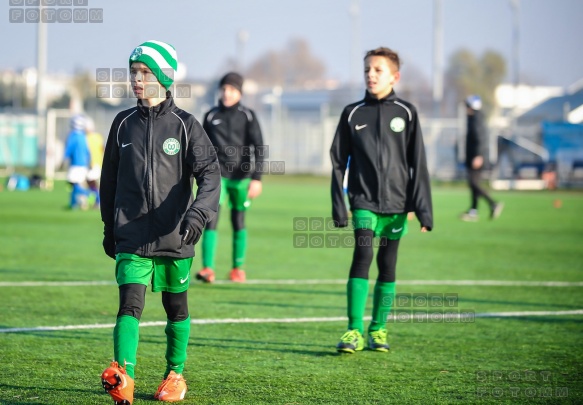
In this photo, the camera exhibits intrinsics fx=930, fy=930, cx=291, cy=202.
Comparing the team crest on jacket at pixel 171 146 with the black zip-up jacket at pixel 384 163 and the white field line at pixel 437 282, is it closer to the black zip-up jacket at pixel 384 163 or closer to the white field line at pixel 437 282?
the black zip-up jacket at pixel 384 163

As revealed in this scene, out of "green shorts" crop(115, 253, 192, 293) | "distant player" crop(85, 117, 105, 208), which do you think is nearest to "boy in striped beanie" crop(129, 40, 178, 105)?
"green shorts" crop(115, 253, 192, 293)

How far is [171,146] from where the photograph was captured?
18.0 feet

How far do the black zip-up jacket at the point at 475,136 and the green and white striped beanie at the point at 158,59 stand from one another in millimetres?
15571

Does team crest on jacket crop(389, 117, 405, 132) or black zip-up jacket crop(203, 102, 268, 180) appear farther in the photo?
black zip-up jacket crop(203, 102, 268, 180)

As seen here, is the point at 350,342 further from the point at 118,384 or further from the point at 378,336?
the point at 118,384

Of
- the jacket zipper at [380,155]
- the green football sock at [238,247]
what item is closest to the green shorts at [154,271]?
the jacket zipper at [380,155]

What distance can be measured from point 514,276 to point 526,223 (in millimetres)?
8843

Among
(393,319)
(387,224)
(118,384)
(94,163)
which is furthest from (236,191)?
(94,163)

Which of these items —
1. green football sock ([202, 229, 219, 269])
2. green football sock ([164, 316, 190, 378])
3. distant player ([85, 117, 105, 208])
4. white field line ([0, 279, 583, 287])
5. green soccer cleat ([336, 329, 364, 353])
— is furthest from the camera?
distant player ([85, 117, 105, 208])

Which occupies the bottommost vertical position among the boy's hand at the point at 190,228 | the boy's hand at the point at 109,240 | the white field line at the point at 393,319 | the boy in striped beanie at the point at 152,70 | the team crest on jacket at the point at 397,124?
the white field line at the point at 393,319

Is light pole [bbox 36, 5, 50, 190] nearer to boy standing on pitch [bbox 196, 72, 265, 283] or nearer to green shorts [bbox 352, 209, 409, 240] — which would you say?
boy standing on pitch [bbox 196, 72, 265, 283]

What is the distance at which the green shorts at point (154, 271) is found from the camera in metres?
5.41

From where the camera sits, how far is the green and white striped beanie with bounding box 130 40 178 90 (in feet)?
17.7

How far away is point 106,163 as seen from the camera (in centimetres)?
561
